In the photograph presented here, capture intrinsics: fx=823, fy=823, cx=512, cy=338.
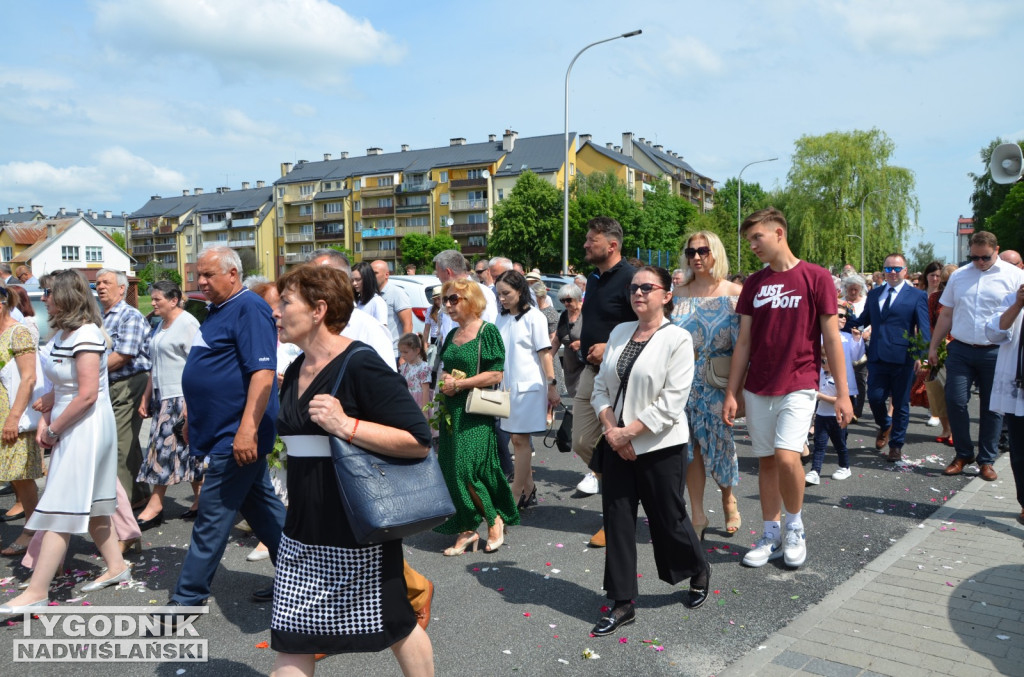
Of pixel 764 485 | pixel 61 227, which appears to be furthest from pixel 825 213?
pixel 61 227

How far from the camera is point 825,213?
5659cm

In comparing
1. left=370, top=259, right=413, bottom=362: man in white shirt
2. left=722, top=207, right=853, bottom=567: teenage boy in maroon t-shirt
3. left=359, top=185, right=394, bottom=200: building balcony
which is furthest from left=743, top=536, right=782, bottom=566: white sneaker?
left=359, top=185, right=394, bottom=200: building balcony

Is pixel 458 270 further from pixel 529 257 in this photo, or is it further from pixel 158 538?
pixel 529 257

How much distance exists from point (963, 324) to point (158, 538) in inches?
271

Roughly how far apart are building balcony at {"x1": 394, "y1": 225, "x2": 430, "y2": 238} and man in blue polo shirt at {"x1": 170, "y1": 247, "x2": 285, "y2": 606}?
95.4 metres

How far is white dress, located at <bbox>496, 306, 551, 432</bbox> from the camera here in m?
6.35

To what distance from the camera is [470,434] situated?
5.66 m

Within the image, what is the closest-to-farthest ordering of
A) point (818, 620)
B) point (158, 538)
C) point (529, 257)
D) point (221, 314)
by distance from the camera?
point (818, 620) < point (221, 314) < point (158, 538) < point (529, 257)

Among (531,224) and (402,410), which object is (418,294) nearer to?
(402,410)

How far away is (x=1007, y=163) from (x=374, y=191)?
9959 centimetres

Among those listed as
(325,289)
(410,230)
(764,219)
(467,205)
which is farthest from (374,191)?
(325,289)

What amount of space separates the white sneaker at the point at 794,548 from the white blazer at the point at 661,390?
1.31 meters

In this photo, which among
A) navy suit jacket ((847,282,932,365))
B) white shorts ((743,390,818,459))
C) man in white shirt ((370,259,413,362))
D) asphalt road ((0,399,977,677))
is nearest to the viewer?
asphalt road ((0,399,977,677))

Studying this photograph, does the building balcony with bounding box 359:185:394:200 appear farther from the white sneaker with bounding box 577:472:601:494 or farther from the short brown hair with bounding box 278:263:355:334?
the short brown hair with bounding box 278:263:355:334
